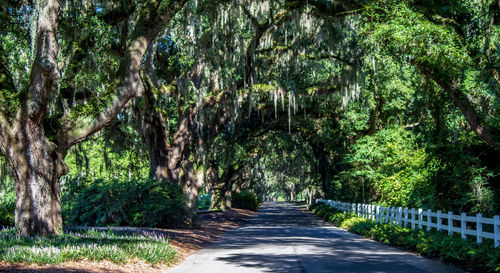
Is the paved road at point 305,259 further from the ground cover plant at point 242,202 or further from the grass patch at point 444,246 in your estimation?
the ground cover plant at point 242,202

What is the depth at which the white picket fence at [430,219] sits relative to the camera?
999 centimetres

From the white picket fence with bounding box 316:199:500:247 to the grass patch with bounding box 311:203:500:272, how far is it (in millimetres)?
202

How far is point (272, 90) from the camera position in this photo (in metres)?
20.8

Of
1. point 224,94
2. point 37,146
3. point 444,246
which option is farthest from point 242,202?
point 444,246

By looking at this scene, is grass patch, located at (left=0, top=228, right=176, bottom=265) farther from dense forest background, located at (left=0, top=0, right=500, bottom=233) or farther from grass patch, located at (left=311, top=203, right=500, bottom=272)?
grass patch, located at (left=311, top=203, right=500, bottom=272)

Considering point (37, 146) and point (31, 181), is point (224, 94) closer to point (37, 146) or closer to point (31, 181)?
point (37, 146)

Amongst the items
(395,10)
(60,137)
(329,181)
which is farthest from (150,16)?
(329,181)

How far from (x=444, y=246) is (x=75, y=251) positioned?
310 inches

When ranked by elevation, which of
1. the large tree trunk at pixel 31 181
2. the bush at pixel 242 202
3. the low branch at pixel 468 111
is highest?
the low branch at pixel 468 111

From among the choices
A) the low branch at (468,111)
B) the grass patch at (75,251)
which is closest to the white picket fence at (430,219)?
the low branch at (468,111)

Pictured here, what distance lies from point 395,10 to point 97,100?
7834 millimetres

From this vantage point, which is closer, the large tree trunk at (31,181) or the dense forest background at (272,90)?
the large tree trunk at (31,181)

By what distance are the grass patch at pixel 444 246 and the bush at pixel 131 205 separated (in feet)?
23.8

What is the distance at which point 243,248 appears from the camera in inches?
500
